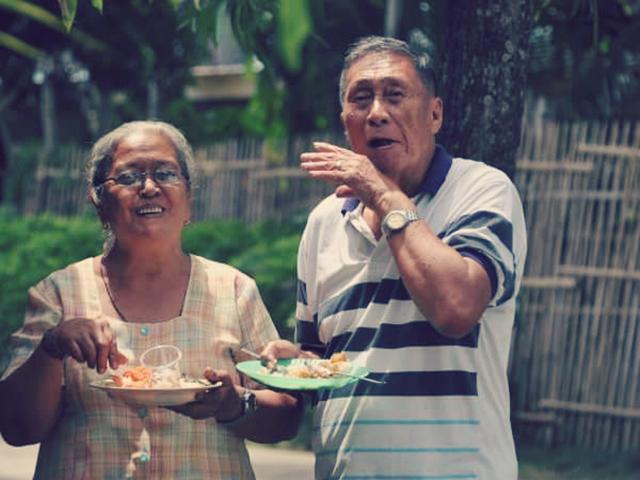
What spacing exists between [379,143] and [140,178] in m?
0.71

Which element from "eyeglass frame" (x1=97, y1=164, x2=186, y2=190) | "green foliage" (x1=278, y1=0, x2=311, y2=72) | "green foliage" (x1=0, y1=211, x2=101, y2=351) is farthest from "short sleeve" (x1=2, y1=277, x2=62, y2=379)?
"green foliage" (x1=0, y1=211, x2=101, y2=351)

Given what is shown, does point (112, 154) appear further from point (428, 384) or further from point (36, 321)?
point (428, 384)

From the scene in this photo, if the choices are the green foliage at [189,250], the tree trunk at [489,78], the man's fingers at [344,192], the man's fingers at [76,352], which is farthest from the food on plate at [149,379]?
the green foliage at [189,250]

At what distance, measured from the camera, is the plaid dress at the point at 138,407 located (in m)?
3.58

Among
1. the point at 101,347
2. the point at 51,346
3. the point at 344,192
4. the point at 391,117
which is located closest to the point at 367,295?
the point at 344,192

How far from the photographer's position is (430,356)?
3293mm

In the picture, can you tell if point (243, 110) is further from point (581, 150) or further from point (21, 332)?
point (21, 332)

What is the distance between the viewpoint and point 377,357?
3.35m

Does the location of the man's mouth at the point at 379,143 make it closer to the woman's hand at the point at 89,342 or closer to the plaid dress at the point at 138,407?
the plaid dress at the point at 138,407

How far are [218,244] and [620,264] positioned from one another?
3.22m

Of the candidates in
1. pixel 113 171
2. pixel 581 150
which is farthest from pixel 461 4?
pixel 581 150

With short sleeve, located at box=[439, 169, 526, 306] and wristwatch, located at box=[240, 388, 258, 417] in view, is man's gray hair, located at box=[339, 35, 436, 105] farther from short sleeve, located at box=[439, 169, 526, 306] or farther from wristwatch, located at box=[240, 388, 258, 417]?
wristwatch, located at box=[240, 388, 258, 417]

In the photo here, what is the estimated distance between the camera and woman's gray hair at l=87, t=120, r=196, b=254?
3766 millimetres

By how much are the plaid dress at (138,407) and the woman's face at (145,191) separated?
187 mm
